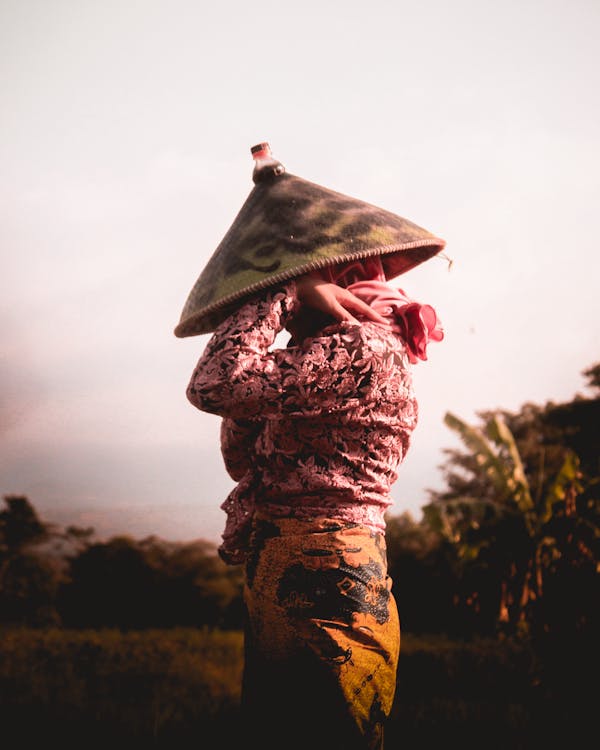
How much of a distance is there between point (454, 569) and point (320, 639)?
738 centimetres

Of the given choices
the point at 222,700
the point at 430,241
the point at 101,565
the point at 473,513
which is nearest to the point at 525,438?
the point at 473,513

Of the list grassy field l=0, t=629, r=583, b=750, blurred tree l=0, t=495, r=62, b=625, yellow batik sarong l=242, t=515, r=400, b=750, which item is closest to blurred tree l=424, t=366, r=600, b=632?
grassy field l=0, t=629, r=583, b=750

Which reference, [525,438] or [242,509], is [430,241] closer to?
[242,509]

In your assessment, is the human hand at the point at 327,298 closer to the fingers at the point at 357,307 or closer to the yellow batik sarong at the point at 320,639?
the fingers at the point at 357,307

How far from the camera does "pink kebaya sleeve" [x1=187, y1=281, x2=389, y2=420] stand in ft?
5.02

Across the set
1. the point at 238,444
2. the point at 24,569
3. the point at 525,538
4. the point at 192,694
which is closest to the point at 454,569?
the point at 525,538

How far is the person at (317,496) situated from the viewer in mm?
1534

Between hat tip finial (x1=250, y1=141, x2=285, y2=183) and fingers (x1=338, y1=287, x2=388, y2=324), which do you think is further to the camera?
hat tip finial (x1=250, y1=141, x2=285, y2=183)

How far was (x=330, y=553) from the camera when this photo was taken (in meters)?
1.58

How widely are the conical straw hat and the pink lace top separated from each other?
64mm

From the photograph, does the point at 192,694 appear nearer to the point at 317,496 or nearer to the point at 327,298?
the point at 317,496

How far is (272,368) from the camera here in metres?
1.55

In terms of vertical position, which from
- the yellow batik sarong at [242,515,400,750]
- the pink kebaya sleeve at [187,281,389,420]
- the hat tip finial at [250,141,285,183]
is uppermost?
the hat tip finial at [250,141,285,183]

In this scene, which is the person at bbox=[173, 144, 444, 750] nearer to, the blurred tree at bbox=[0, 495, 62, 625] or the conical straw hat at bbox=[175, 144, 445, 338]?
the conical straw hat at bbox=[175, 144, 445, 338]
